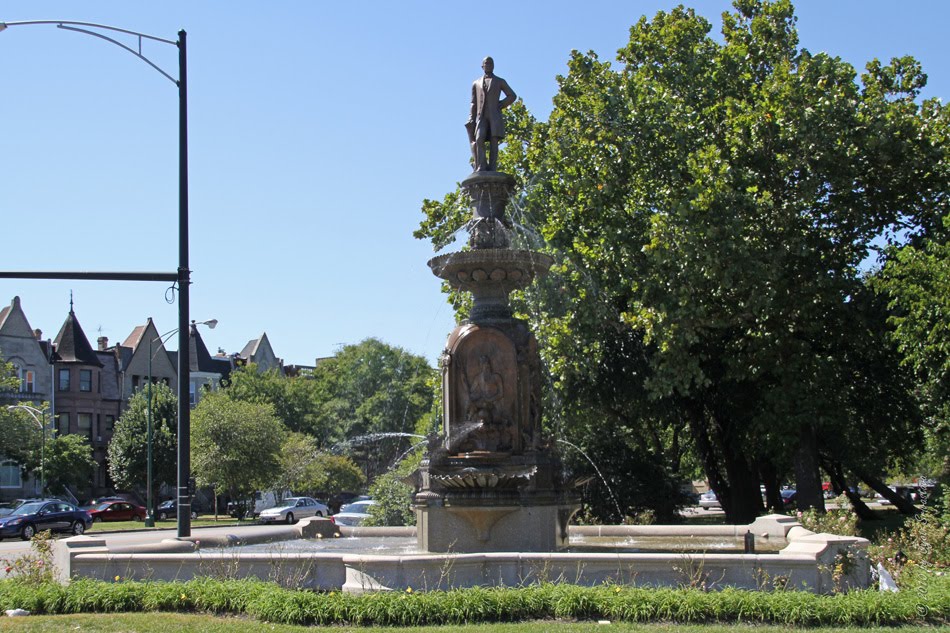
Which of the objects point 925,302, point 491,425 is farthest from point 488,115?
point 925,302

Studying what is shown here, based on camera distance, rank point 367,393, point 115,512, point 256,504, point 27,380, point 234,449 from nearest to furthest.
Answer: point 234,449 < point 115,512 < point 256,504 < point 27,380 < point 367,393

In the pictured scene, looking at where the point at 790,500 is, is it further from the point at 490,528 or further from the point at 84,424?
the point at 84,424

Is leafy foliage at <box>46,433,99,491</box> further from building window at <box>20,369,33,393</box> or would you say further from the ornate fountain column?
the ornate fountain column

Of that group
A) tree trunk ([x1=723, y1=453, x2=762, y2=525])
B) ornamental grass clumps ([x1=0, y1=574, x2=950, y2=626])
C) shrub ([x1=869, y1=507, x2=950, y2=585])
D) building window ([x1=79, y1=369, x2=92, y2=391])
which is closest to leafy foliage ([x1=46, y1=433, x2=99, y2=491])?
building window ([x1=79, y1=369, x2=92, y2=391])

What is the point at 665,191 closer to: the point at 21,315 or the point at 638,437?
the point at 638,437

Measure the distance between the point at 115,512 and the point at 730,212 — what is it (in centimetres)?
3924

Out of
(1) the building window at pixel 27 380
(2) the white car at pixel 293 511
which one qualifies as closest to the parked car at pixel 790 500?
(2) the white car at pixel 293 511

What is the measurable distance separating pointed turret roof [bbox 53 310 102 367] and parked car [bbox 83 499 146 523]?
1861cm

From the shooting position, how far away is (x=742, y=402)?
29.4m

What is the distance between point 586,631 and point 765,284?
53.6ft

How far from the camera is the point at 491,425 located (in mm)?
14664

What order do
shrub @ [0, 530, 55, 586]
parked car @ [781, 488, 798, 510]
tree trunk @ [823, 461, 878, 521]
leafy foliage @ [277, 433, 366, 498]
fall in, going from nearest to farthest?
shrub @ [0, 530, 55, 586]
parked car @ [781, 488, 798, 510]
tree trunk @ [823, 461, 878, 521]
leafy foliage @ [277, 433, 366, 498]

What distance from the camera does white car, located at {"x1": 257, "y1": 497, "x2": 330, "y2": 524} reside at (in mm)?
46688

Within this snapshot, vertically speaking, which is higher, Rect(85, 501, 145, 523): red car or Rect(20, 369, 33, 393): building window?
Rect(20, 369, 33, 393): building window
